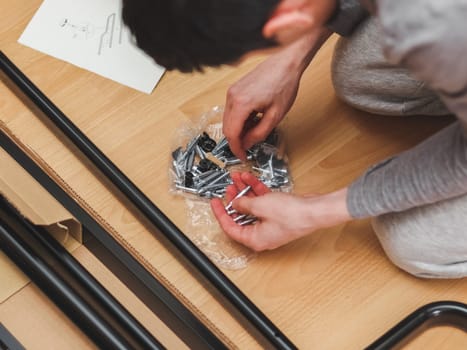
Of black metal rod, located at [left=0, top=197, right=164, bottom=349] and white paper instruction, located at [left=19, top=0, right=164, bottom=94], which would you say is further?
white paper instruction, located at [left=19, top=0, right=164, bottom=94]

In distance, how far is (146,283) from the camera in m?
1.10

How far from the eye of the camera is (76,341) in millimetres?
1114

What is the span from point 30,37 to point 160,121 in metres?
0.31

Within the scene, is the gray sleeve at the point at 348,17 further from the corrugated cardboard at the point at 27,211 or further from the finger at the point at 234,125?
the corrugated cardboard at the point at 27,211

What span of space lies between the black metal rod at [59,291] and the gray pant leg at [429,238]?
0.43m

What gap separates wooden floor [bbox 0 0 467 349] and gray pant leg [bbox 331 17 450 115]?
7cm

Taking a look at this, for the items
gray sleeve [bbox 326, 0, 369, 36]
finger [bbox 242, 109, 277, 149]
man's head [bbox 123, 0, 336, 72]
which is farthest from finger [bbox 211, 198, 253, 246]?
man's head [bbox 123, 0, 336, 72]

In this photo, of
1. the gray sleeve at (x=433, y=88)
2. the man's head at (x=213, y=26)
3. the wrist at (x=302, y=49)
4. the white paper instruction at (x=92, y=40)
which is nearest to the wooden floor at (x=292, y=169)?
the white paper instruction at (x=92, y=40)

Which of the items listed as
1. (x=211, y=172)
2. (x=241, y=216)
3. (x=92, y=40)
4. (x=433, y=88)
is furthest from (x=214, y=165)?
(x=433, y=88)

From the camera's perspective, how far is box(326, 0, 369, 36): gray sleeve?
3.29 ft

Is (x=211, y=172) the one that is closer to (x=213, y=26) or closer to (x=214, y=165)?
(x=214, y=165)

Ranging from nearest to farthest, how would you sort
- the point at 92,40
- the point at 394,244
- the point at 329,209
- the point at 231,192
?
the point at 329,209, the point at 394,244, the point at 231,192, the point at 92,40

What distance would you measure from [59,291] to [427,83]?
2.04 ft

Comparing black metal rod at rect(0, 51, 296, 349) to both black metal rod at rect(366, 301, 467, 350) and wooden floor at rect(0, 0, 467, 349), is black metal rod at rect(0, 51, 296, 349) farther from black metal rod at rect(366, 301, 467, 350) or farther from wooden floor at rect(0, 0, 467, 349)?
black metal rod at rect(366, 301, 467, 350)
